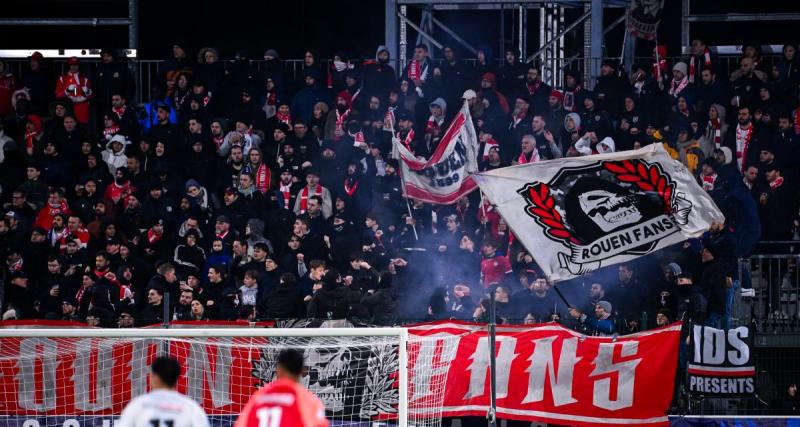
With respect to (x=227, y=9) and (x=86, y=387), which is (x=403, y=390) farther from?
(x=227, y=9)

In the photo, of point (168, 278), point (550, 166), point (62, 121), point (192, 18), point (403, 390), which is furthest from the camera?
point (192, 18)

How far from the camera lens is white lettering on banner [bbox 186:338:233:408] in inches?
536

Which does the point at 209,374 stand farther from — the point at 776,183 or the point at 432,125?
the point at 776,183

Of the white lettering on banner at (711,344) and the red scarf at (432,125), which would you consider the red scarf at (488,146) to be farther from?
the white lettering on banner at (711,344)

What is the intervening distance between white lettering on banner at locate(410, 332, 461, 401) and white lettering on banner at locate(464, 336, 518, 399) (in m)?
0.23

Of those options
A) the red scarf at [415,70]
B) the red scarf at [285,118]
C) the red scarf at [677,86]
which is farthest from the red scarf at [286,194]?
the red scarf at [677,86]

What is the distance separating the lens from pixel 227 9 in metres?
21.9

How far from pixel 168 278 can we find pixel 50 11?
8276 millimetres

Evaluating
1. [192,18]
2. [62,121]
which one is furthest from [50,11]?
[62,121]

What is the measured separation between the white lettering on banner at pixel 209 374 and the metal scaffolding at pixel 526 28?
742cm

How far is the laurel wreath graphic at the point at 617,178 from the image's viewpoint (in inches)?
560

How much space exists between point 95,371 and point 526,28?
31.4ft

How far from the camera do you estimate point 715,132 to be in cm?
1742

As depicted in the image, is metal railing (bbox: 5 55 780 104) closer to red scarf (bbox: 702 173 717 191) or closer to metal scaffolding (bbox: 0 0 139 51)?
metal scaffolding (bbox: 0 0 139 51)
